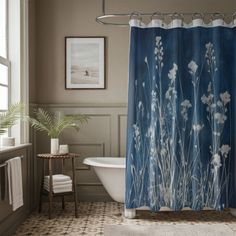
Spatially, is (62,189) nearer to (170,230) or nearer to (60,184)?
(60,184)

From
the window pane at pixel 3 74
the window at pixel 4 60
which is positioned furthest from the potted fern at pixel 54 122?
the window pane at pixel 3 74

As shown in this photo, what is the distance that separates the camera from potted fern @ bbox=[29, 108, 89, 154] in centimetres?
394

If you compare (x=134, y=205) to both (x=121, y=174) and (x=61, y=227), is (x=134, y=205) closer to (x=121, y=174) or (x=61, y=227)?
(x=121, y=174)

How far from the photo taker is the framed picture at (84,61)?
4.50 meters

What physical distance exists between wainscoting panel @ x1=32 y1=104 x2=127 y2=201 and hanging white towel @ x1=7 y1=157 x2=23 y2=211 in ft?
4.49

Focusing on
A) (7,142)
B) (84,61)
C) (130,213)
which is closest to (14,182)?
(7,142)

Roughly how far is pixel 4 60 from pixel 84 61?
1151 millimetres

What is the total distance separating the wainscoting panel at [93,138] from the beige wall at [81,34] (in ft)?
0.35

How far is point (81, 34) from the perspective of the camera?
178 inches

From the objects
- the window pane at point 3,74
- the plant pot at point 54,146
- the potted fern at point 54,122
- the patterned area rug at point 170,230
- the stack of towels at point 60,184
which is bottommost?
the patterned area rug at point 170,230

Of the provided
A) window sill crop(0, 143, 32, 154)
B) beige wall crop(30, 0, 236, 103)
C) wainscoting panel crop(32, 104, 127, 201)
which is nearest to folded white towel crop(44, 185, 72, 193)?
window sill crop(0, 143, 32, 154)

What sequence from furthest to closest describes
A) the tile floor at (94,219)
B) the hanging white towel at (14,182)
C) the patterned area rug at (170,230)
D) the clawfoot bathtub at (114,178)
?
1. the clawfoot bathtub at (114,178)
2. the tile floor at (94,219)
3. the patterned area rug at (170,230)
4. the hanging white towel at (14,182)

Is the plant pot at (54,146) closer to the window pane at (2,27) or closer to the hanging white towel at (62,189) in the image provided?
the hanging white towel at (62,189)

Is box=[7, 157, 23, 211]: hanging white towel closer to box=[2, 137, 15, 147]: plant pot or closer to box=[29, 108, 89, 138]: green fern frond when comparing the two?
box=[2, 137, 15, 147]: plant pot
